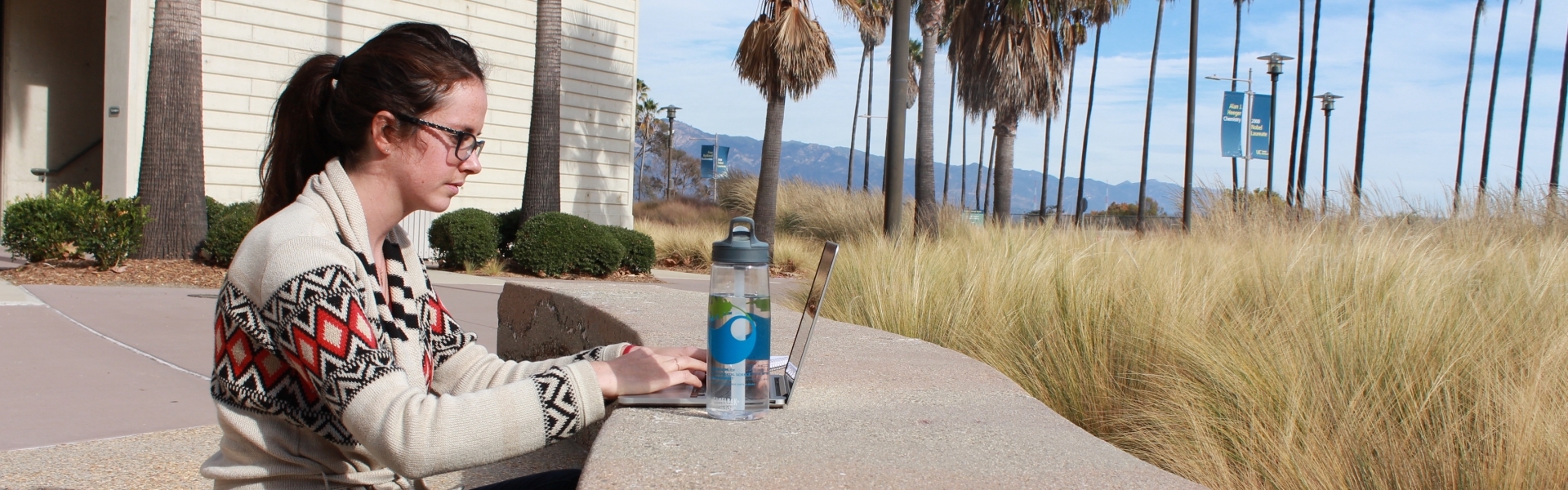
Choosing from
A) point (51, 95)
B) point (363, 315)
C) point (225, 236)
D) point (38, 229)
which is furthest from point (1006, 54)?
point (363, 315)

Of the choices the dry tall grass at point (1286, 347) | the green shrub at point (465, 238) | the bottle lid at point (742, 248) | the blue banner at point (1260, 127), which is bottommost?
the green shrub at point (465, 238)

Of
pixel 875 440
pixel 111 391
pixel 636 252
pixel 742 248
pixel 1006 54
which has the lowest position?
pixel 111 391

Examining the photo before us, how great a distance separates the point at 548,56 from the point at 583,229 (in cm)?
285

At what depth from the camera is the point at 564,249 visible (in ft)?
48.0

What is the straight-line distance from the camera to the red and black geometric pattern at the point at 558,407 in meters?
1.78

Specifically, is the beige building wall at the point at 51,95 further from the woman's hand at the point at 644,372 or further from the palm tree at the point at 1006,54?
the woman's hand at the point at 644,372

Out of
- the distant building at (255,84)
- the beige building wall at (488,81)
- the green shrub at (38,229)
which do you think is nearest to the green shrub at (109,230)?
the green shrub at (38,229)

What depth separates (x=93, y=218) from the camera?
1062cm

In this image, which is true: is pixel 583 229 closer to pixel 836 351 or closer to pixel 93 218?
pixel 93 218

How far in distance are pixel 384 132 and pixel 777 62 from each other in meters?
17.9

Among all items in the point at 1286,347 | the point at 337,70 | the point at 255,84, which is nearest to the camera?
the point at 337,70

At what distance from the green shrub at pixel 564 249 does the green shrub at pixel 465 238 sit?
0.46 m

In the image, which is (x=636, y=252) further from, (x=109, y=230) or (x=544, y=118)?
(x=109, y=230)

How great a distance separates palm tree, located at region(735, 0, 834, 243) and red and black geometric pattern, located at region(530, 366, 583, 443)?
17.6 meters
